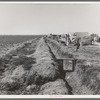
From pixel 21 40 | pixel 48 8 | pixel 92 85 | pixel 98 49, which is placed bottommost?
pixel 92 85

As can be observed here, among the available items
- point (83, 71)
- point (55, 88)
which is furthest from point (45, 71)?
point (83, 71)

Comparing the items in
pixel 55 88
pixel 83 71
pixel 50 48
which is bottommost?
pixel 55 88

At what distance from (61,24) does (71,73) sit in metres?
0.55

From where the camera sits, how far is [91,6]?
1.69 metres

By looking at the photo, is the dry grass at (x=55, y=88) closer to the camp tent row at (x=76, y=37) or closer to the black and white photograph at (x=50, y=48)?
the black and white photograph at (x=50, y=48)

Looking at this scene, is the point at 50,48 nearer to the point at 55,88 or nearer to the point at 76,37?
the point at 76,37

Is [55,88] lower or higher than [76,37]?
lower

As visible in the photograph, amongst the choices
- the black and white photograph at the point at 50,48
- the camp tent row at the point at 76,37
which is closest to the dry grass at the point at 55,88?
the black and white photograph at the point at 50,48

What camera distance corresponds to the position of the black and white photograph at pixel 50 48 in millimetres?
1617

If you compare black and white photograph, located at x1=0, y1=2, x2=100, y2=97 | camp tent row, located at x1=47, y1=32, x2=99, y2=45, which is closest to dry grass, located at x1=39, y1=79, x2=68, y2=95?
black and white photograph, located at x1=0, y1=2, x2=100, y2=97

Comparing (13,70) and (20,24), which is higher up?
(20,24)

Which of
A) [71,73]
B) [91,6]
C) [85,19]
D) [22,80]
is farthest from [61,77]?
[91,6]

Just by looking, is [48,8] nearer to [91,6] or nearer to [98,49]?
[91,6]

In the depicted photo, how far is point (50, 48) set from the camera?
5.57 feet
